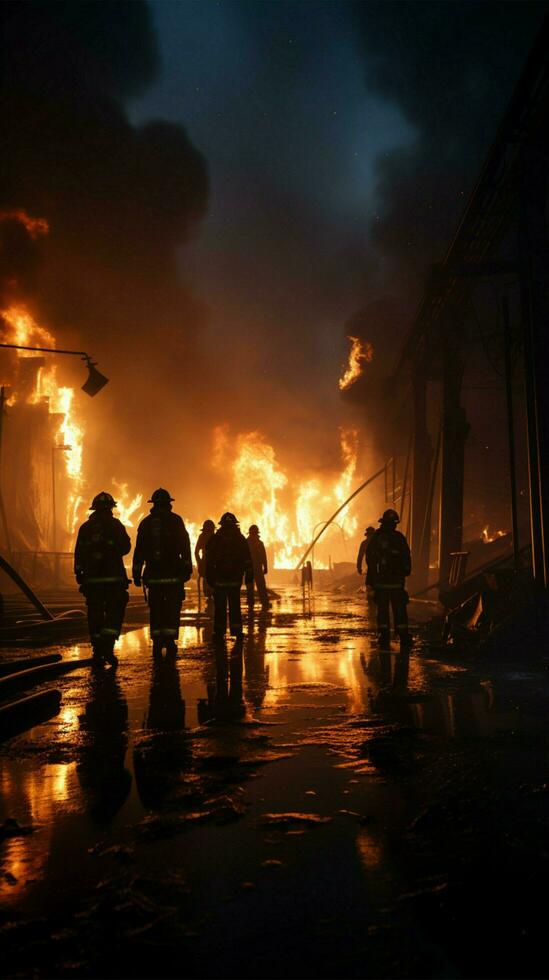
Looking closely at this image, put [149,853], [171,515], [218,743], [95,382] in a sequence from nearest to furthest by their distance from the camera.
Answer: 1. [149,853]
2. [218,743]
3. [171,515]
4. [95,382]

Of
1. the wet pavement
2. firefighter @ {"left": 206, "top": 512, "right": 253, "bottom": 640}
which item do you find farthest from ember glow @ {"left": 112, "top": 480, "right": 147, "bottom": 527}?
the wet pavement

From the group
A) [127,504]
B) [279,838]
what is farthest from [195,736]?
[127,504]

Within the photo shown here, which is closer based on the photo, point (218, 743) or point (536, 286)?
point (218, 743)

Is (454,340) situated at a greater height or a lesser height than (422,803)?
greater

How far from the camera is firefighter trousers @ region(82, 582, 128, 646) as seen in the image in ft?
26.5

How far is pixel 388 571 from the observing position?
32.2 feet

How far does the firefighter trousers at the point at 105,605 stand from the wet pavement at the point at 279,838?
9.41ft

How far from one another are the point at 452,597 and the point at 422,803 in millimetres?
7727

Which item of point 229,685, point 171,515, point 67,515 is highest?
point 67,515

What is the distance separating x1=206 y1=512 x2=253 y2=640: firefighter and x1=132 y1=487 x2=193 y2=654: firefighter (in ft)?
4.17

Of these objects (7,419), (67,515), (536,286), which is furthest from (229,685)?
(67,515)

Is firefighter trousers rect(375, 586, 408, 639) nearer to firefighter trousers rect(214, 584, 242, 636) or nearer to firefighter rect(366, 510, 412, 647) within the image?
firefighter rect(366, 510, 412, 647)

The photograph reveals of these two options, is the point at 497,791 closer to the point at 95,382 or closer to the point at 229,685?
the point at 229,685

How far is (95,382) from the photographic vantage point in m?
14.5
